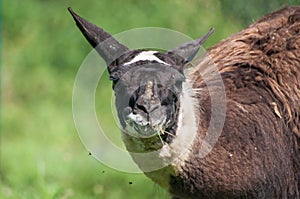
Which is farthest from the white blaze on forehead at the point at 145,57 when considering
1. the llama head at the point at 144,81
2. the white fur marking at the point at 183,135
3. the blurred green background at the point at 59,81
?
the blurred green background at the point at 59,81

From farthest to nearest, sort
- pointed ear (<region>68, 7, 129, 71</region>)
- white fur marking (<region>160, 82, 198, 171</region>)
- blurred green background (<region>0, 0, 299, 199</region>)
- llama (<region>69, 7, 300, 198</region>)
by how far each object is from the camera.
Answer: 1. blurred green background (<region>0, 0, 299, 199</region>)
2. pointed ear (<region>68, 7, 129, 71</region>)
3. white fur marking (<region>160, 82, 198, 171</region>)
4. llama (<region>69, 7, 300, 198</region>)

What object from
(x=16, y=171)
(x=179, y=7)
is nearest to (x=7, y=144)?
(x=16, y=171)

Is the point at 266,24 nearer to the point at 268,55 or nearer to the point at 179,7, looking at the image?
the point at 268,55

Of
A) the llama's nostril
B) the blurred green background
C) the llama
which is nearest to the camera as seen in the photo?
the llama's nostril

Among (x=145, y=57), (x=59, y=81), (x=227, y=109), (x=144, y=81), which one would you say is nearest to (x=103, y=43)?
(x=145, y=57)

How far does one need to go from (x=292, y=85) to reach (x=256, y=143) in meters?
0.56

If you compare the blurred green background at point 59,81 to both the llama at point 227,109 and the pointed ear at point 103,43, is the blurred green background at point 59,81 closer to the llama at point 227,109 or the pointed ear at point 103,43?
the llama at point 227,109

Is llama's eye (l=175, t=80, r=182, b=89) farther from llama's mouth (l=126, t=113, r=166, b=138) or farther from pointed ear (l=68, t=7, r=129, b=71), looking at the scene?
pointed ear (l=68, t=7, r=129, b=71)

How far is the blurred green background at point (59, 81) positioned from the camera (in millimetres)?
9602

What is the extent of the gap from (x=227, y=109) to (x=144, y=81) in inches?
30.4

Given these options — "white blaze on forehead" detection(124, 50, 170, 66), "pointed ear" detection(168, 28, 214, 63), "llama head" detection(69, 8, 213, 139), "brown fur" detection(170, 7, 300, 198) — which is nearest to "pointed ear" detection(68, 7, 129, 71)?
"llama head" detection(69, 8, 213, 139)

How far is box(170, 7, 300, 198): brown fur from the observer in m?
6.41

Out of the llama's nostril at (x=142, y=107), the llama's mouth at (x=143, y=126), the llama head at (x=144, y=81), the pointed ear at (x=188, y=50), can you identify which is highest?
the pointed ear at (x=188, y=50)

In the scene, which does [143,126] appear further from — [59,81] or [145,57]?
[59,81]
